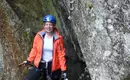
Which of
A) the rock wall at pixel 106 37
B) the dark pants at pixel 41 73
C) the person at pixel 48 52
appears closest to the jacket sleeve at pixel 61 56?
the person at pixel 48 52

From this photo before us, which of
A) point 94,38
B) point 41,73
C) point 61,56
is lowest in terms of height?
point 41,73

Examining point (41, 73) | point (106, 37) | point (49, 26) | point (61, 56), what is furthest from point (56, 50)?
point (106, 37)

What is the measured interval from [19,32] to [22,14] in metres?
1.83

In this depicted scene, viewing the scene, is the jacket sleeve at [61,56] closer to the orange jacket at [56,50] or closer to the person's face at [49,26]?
the orange jacket at [56,50]

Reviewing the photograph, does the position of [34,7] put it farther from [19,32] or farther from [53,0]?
[19,32]

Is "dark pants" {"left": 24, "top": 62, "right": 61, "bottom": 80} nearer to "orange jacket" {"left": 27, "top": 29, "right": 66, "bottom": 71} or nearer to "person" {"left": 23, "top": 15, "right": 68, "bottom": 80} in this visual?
"person" {"left": 23, "top": 15, "right": 68, "bottom": 80}

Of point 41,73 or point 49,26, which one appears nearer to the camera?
point 49,26

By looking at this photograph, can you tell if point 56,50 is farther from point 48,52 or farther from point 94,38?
point 94,38

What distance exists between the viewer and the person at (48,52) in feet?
29.6

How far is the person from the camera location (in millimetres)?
9008

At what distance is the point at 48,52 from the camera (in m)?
9.14

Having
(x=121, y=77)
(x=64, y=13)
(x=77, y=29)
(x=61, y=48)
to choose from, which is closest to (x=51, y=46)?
(x=61, y=48)

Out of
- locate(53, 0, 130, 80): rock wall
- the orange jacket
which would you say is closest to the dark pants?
the orange jacket

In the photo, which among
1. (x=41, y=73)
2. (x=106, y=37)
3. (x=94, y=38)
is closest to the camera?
(x=106, y=37)
